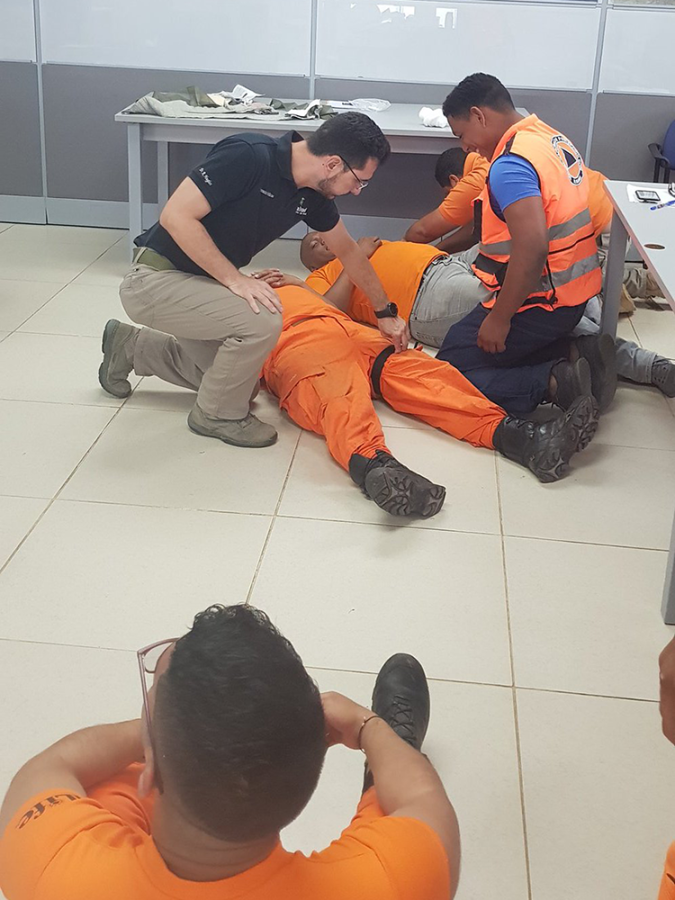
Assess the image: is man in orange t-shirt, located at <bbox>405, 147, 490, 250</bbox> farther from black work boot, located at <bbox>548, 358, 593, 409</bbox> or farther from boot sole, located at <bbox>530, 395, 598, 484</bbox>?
boot sole, located at <bbox>530, 395, 598, 484</bbox>

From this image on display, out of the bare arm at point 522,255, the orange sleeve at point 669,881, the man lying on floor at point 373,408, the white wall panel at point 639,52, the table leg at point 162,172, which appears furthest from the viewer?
the table leg at point 162,172

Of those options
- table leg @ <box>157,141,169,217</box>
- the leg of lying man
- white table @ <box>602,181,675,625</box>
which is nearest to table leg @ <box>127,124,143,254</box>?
table leg @ <box>157,141,169,217</box>

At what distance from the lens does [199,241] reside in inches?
107

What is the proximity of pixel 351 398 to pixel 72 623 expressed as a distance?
1.11 m

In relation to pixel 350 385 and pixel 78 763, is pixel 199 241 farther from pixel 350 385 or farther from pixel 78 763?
pixel 78 763

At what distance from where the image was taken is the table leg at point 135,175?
4473mm

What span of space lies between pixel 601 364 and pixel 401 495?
3.26 feet

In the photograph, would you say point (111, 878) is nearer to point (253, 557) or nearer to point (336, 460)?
point (253, 557)

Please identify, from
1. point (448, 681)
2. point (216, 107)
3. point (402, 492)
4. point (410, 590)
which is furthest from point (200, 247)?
point (216, 107)

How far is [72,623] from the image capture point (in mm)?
2033

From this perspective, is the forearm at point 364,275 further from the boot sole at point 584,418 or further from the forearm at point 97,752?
the forearm at point 97,752

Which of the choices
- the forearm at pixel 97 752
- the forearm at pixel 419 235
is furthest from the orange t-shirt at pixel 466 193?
the forearm at pixel 97 752

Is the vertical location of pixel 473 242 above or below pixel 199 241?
below

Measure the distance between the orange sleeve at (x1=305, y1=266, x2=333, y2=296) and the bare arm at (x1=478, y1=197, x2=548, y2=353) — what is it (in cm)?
87
